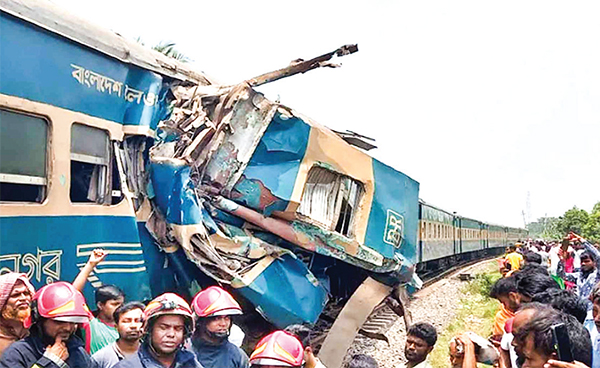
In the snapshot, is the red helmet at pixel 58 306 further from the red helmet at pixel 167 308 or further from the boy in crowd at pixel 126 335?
the boy in crowd at pixel 126 335

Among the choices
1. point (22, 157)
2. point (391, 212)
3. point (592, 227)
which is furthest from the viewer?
point (592, 227)

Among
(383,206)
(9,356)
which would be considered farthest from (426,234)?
(9,356)

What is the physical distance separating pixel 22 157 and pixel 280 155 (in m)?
2.48

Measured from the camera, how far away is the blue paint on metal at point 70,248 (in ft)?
12.3

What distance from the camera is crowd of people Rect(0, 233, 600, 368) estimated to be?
2584 millimetres

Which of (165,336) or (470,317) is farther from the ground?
(165,336)

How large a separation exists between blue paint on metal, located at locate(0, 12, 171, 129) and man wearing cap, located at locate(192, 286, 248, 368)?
164 centimetres

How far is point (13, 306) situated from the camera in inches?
116

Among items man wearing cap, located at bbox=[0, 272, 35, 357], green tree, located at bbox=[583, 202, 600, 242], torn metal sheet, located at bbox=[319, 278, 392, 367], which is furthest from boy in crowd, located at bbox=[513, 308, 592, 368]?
green tree, located at bbox=[583, 202, 600, 242]

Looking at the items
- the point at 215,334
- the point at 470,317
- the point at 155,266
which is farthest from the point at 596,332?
the point at 470,317

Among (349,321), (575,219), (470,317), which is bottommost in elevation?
(575,219)

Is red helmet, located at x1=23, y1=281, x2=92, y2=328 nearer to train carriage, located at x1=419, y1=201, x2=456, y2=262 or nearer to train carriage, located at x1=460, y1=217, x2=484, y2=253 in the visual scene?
train carriage, located at x1=419, y1=201, x2=456, y2=262

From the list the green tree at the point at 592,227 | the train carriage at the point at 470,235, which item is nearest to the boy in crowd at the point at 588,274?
the train carriage at the point at 470,235

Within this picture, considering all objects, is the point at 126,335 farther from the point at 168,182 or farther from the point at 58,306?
the point at 168,182
